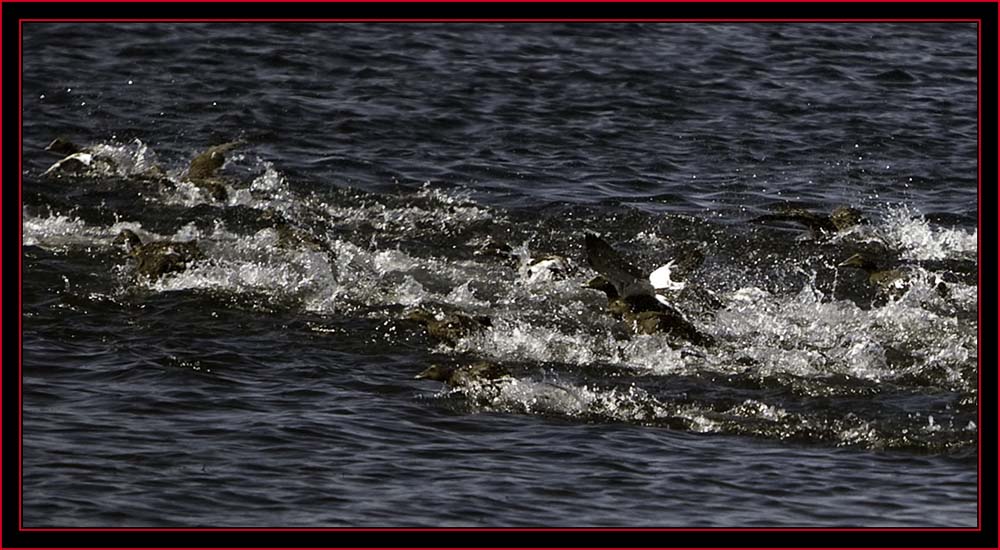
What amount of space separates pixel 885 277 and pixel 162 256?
21.5 feet

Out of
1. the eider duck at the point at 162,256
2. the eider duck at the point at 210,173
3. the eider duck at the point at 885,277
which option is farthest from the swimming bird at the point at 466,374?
the eider duck at the point at 210,173

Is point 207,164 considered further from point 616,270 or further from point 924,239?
point 924,239

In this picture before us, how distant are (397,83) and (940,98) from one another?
7.54 m

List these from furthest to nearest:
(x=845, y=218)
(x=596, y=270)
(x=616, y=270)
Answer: (x=845, y=218), (x=616, y=270), (x=596, y=270)

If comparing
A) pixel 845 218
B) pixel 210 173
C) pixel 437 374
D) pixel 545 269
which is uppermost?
pixel 210 173

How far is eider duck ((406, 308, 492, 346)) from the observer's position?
13.1 m

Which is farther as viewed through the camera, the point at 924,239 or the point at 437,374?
the point at 924,239

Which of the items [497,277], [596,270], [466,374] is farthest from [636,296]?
[466,374]

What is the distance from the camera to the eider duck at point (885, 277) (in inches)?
576

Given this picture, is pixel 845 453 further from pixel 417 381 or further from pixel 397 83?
pixel 397 83

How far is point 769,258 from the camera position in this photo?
16141mm

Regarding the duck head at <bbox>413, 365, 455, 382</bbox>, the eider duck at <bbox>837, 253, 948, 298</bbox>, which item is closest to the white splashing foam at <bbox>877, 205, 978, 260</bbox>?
the eider duck at <bbox>837, 253, 948, 298</bbox>

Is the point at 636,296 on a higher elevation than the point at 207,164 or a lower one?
lower

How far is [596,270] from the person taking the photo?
13570mm
